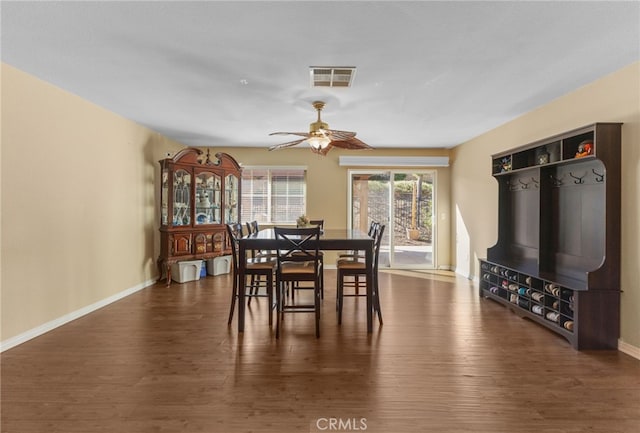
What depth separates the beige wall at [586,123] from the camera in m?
2.62

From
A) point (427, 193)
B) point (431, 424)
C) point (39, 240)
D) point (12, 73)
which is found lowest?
point (431, 424)

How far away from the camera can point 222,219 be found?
5.64 m

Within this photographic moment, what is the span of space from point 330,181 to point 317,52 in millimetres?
3839

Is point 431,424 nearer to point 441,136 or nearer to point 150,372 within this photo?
point 150,372

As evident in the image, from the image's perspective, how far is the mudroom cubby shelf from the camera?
2707 mm

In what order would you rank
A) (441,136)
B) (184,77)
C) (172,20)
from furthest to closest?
1. (441,136)
2. (184,77)
3. (172,20)

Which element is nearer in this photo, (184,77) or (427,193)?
(184,77)

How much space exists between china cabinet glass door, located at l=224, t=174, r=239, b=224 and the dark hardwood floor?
2576 millimetres

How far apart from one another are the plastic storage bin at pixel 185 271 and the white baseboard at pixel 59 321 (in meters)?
0.57

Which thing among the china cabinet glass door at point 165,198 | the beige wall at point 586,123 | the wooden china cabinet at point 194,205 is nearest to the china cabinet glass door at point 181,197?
the wooden china cabinet at point 194,205

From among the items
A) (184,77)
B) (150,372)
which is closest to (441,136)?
(184,77)

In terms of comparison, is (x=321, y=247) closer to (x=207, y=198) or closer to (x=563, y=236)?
(x=563, y=236)

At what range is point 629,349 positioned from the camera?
2.64 meters

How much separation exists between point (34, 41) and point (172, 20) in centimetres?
116
